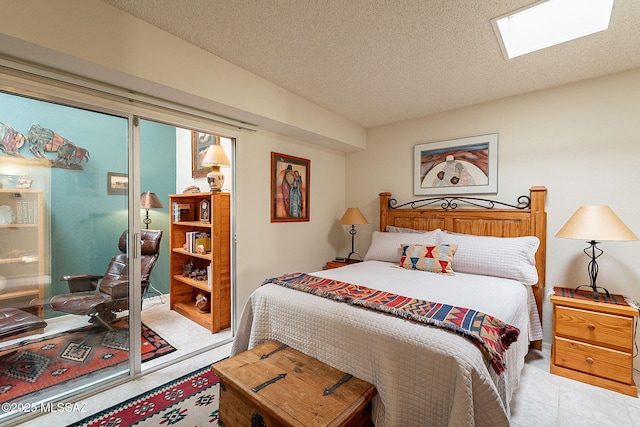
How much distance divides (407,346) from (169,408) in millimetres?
1596

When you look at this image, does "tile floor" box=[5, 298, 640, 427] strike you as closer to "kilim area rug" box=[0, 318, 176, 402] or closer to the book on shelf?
"kilim area rug" box=[0, 318, 176, 402]

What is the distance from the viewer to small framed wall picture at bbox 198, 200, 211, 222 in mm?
3214

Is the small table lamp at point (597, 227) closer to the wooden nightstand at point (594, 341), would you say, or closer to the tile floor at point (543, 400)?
the wooden nightstand at point (594, 341)

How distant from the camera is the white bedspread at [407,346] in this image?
1.19 m

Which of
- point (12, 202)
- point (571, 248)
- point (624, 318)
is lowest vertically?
point (624, 318)

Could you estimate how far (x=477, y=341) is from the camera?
4.20 feet

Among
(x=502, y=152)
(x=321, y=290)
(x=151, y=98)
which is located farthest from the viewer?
(x=502, y=152)

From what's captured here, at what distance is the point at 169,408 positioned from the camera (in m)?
1.83

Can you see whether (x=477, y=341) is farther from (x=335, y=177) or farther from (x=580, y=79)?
(x=335, y=177)

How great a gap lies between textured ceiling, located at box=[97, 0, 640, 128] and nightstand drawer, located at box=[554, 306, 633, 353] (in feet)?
6.31

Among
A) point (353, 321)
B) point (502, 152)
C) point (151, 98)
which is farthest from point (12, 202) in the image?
point (502, 152)

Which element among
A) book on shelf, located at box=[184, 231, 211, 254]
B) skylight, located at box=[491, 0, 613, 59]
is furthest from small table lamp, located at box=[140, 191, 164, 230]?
skylight, located at box=[491, 0, 613, 59]

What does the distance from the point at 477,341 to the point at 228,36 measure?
234 centimetres

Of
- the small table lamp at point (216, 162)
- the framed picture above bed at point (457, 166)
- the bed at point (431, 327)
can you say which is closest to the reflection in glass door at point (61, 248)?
the small table lamp at point (216, 162)
